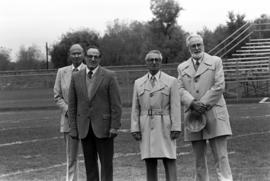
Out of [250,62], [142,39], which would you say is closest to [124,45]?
[142,39]

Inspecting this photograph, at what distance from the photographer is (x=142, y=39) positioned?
78.2 metres

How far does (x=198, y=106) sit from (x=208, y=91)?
0.25m

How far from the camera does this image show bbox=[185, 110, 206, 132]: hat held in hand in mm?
6980

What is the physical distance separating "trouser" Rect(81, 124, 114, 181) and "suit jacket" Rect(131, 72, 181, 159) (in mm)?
469

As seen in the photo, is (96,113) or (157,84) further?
(96,113)

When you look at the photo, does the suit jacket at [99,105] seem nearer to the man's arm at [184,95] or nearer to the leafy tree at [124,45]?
the man's arm at [184,95]

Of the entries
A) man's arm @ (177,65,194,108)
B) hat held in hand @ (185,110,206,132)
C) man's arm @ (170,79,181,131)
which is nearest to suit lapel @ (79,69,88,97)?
man's arm @ (170,79,181,131)

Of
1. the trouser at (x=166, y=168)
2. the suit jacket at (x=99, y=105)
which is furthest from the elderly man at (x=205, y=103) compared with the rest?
the suit jacket at (x=99, y=105)

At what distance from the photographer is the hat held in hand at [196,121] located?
6.98 meters

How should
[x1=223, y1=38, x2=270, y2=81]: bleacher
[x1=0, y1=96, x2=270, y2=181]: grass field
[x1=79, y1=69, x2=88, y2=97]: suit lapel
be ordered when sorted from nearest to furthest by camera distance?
[x1=79, y1=69, x2=88, y2=97]: suit lapel
[x1=0, y1=96, x2=270, y2=181]: grass field
[x1=223, y1=38, x2=270, y2=81]: bleacher

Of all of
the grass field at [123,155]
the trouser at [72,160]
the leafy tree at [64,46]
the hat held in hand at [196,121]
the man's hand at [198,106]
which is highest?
the leafy tree at [64,46]

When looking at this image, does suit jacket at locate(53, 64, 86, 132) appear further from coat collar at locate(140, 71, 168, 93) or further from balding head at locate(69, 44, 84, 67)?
coat collar at locate(140, 71, 168, 93)

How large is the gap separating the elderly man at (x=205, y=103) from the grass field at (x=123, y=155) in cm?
134

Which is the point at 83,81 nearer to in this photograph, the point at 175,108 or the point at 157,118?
the point at 157,118
